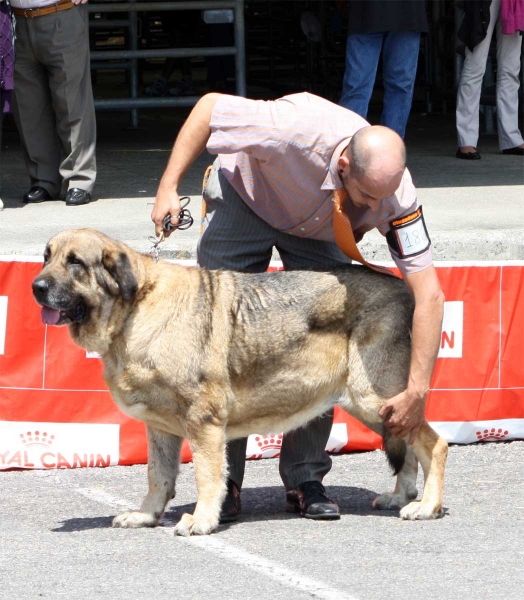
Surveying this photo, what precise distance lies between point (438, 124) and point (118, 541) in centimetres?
1037

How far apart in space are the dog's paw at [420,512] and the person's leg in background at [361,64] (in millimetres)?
5207

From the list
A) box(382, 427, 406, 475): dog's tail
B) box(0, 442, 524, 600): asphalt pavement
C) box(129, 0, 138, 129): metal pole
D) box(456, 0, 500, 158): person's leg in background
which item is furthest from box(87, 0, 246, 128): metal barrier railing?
box(382, 427, 406, 475): dog's tail

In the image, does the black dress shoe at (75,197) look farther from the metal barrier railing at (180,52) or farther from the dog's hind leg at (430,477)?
the dog's hind leg at (430,477)

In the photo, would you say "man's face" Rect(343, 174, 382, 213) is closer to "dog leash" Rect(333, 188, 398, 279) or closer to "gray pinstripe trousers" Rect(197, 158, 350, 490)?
"dog leash" Rect(333, 188, 398, 279)

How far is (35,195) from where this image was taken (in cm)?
873

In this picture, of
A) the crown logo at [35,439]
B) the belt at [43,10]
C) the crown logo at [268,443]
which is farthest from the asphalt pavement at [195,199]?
the belt at [43,10]

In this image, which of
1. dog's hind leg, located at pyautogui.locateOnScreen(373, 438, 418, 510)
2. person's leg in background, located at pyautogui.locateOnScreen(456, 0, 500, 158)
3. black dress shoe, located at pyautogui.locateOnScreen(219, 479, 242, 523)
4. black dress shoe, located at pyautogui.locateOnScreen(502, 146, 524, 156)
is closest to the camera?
black dress shoe, located at pyautogui.locateOnScreen(219, 479, 242, 523)

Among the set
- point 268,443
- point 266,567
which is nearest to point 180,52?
point 268,443

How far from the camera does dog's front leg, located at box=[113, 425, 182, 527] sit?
4930mm

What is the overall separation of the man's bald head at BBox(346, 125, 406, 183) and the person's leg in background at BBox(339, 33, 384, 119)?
5138mm

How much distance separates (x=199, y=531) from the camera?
4.74 metres

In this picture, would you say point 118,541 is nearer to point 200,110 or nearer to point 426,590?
point 426,590

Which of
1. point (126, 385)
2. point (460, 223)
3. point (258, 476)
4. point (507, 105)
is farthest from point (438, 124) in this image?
point (126, 385)

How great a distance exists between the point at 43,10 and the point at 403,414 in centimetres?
473
